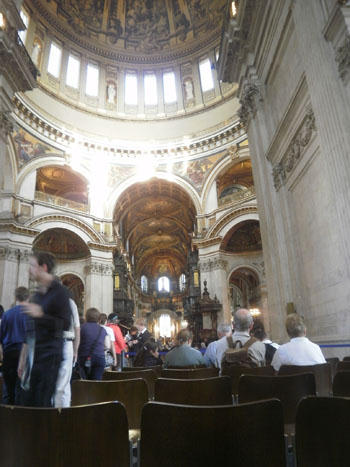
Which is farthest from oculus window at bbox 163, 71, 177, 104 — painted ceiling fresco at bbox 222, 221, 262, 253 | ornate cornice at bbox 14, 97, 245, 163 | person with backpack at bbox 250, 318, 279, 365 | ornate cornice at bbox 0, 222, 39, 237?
person with backpack at bbox 250, 318, 279, 365

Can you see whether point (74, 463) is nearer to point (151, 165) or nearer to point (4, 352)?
point (4, 352)

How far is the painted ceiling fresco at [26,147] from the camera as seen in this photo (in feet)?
55.9

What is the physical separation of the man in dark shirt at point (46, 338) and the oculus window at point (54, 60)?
2183 cm

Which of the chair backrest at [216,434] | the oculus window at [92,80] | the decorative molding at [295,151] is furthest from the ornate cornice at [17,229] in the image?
the chair backrest at [216,434]

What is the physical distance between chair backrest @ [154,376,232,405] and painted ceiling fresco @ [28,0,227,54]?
81.7 feet

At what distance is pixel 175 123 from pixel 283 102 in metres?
15.7

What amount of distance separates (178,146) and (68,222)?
8.66 metres

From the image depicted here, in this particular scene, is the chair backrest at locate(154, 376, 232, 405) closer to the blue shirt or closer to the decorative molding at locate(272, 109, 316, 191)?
the blue shirt

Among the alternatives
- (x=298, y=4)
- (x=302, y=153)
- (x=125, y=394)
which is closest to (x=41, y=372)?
(x=125, y=394)

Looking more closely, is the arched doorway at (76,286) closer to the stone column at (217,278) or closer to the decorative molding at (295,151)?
the stone column at (217,278)

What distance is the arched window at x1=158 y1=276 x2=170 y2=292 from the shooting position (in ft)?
141

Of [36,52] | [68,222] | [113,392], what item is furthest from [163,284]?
[113,392]

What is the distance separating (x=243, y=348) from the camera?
3689 millimetres

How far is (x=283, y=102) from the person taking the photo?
A: 8.16 meters
